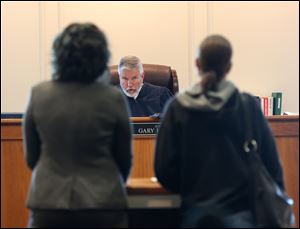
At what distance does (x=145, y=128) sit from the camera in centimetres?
255

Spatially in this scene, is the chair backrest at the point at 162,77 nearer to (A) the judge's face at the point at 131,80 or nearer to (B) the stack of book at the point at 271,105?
(A) the judge's face at the point at 131,80

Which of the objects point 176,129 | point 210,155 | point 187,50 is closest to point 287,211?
point 210,155

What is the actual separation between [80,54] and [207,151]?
507 millimetres

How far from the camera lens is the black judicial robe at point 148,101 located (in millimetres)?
3512

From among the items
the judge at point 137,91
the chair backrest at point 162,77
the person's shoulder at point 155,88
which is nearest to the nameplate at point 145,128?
the judge at point 137,91

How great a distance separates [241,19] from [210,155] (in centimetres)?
317

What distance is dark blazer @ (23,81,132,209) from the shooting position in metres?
1.50

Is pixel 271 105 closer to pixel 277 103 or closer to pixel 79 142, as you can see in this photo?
pixel 277 103

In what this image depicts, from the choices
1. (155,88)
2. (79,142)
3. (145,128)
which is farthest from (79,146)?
(155,88)

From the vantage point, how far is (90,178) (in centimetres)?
150

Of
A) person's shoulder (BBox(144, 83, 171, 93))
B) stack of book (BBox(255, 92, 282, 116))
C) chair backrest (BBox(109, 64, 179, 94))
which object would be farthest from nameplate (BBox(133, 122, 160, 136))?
stack of book (BBox(255, 92, 282, 116))

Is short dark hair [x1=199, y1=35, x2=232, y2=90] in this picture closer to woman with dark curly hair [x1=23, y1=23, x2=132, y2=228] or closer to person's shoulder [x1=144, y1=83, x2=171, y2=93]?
woman with dark curly hair [x1=23, y1=23, x2=132, y2=228]

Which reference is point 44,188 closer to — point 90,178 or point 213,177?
point 90,178

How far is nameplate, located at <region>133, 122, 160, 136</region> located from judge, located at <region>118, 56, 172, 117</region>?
0.91 m
